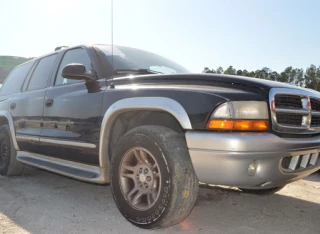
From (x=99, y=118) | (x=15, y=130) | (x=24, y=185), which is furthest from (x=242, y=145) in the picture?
(x=15, y=130)

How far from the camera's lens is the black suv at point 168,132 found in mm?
2322

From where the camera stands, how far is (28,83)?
4.84 meters

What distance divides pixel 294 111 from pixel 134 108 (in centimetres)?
129

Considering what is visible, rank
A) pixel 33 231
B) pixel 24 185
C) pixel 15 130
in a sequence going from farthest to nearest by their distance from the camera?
1. pixel 15 130
2. pixel 24 185
3. pixel 33 231

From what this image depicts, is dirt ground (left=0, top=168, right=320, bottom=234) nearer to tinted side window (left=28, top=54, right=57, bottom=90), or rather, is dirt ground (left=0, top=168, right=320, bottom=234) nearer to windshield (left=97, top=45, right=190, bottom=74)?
tinted side window (left=28, top=54, right=57, bottom=90)

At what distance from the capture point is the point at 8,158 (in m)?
4.94

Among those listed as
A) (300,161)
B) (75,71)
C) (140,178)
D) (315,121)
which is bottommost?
(140,178)

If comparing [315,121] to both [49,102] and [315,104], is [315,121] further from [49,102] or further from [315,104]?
[49,102]

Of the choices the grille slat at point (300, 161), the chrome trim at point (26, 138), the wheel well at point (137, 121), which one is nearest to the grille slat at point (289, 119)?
the grille slat at point (300, 161)

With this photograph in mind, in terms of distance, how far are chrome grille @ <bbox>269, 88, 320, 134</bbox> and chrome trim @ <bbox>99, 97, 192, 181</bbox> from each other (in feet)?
2.12

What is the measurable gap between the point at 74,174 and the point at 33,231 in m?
0.75

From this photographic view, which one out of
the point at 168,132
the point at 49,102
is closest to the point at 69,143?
the point at 49,102

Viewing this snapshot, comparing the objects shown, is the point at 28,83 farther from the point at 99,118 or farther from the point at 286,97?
the point at 286,97

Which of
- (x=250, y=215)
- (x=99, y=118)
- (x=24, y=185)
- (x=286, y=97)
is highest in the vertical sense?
(x=286, y=97)
